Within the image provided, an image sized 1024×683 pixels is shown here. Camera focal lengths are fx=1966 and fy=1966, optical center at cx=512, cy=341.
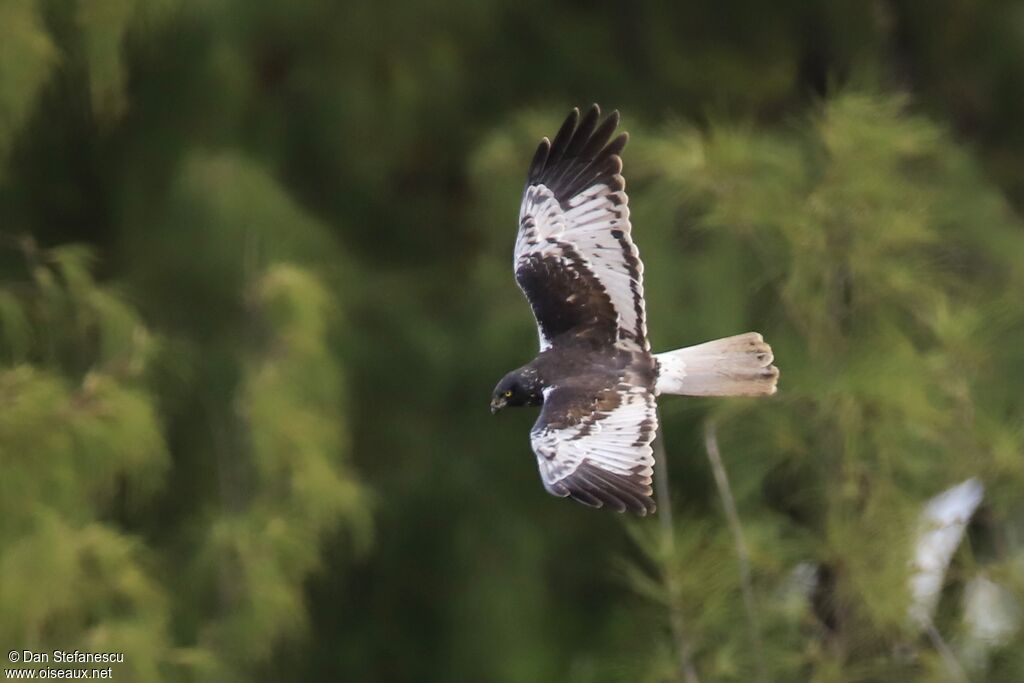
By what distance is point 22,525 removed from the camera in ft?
18.4

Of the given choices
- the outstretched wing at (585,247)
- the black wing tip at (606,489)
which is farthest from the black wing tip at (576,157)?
the black wing tip at (606,489)

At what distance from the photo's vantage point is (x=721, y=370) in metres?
4.83

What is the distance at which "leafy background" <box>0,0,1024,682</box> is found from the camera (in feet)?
19.2

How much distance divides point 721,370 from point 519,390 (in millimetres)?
499

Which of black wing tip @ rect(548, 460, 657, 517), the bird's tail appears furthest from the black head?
black wing tip @ rect(548, 460, 657, 517)

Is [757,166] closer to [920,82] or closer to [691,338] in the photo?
[691,338]

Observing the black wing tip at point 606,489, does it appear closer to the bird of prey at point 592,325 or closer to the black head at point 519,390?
the bird of prey at point 592,325

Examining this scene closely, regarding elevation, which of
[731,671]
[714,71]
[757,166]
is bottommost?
[731,671]

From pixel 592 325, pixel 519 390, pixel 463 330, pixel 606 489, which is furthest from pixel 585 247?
pixel 463 330

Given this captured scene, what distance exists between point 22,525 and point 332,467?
1.41 metres

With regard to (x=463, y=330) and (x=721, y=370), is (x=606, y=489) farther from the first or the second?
(x=463, y=330)

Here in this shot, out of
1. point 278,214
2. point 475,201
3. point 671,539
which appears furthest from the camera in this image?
point 475,201

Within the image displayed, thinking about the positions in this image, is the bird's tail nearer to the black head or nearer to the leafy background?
the black head

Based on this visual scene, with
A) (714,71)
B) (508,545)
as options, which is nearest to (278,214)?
(508,545)
